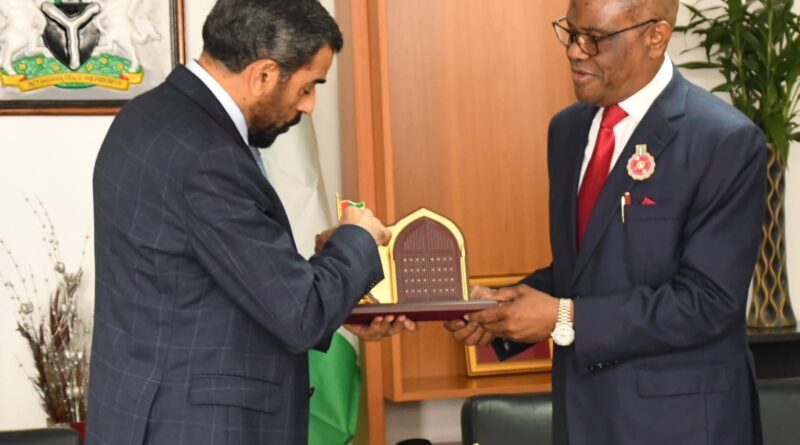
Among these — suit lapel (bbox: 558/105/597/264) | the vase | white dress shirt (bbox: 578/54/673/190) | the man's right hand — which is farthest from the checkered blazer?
the vase

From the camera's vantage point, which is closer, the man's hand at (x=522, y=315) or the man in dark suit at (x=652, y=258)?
the man in dark suit at (x=652, y=258)

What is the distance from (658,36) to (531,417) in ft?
2.78

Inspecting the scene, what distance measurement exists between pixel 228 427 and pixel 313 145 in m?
2.06

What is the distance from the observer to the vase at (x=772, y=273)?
4242 mm

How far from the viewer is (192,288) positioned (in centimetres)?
208

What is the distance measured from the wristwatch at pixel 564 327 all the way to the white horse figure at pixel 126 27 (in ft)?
7.19

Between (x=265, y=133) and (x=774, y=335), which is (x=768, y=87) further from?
(x=265, y=133)

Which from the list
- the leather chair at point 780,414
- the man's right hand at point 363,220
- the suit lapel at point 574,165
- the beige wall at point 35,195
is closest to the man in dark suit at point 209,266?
the man's right hand at point 363,220

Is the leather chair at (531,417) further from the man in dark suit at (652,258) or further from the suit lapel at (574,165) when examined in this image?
the suit lapel at (574,165)

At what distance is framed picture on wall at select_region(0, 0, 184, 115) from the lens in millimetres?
4051

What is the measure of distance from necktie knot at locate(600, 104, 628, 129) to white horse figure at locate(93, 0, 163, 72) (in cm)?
205

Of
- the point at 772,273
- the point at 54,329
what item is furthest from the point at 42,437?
the point at 772,273

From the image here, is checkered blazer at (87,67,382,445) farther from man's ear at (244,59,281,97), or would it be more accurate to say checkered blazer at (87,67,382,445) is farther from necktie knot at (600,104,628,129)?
necktie knot at (600,104,628,129)

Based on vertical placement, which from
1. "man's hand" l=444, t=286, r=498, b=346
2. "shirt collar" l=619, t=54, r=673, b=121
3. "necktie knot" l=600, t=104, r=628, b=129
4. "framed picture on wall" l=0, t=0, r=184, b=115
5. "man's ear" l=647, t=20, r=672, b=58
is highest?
"framed picture on wall" l=0, t=0, r=184, b=115
